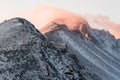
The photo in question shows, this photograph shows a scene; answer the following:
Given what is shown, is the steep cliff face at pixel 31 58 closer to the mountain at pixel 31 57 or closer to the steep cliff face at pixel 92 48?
the mountain at pixel 31 57

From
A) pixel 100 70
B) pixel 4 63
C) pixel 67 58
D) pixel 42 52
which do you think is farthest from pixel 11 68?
pixel 100 70

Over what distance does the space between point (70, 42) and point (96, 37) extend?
26634 millimetres

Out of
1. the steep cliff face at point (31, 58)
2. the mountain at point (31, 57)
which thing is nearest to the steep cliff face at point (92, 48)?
the mountain at point (31, 57)

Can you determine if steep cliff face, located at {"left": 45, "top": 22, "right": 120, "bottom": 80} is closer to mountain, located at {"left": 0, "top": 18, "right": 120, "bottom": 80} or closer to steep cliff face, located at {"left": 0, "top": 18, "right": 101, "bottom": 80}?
mountain, located at {"left": 0, "top": 18, "right": 120, "bottom": 80}

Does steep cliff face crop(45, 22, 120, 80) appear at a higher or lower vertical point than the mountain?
higher

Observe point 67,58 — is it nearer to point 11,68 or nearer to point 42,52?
point 42,52

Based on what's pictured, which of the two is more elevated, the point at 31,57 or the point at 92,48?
the point at 92,48

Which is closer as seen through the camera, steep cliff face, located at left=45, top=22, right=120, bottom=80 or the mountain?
the mountain

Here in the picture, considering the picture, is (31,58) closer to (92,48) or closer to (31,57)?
(31,57)

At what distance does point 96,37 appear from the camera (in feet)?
388

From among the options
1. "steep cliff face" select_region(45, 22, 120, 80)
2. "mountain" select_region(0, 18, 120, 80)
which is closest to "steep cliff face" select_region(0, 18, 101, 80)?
"mountain" select_region(0, 18, 120, 80)

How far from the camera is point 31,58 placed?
28438 millimetres

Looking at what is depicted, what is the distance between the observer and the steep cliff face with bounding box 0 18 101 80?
27422 mm

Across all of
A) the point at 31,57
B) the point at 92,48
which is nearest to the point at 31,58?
the point at 31,57
